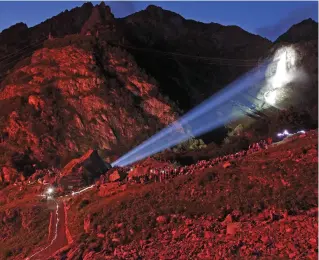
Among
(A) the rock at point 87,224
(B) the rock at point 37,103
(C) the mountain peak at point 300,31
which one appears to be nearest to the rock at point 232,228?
(A) the rock at point 87,224

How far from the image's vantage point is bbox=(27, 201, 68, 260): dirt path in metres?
18.5

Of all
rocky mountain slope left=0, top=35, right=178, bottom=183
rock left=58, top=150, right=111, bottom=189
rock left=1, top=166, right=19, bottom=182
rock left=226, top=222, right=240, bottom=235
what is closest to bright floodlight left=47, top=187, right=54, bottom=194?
rock left=58, top=150, right=111, bottom=189

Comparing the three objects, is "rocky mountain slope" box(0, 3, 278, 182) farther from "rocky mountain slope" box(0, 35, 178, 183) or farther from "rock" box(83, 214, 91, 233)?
"rock" box(83, 214, 91, 233)

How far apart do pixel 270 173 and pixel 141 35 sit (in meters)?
74.6

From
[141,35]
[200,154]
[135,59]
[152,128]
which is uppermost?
[141,35]

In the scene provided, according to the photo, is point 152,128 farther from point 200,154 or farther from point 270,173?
point 270,173

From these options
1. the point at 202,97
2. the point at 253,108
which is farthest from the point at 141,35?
the point at 253,108

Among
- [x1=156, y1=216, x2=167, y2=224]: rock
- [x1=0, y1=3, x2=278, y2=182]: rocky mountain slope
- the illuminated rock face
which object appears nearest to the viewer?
[x1=156, y1=216, x2=167, y2=224]: rock

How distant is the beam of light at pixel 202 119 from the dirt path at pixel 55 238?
57.6 feet

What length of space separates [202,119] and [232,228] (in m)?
48.4

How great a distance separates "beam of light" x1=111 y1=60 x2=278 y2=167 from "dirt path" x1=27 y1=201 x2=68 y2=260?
1757 cm

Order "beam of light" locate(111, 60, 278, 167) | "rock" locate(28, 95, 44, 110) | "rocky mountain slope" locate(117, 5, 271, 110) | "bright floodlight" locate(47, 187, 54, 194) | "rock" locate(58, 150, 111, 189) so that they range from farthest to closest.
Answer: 1. "rocky mountain slope" locate(117, 5, 271, 110)
2. "rock" locate(28, 95, 44, 110)
3. "beam of light" locate(111, 60, 278, 167)
4. "rock" locate(58, 150, 111, 189)
5. "bright floodlight" locate(47, 187, 54, 194)

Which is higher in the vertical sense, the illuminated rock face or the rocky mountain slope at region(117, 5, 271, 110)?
the rocky mountain slope at region(117, 5, 271, 110)

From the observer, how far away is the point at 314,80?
64.9 meters
